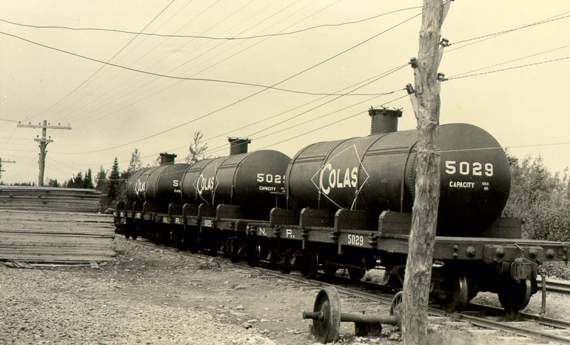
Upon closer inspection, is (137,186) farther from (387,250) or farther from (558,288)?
(387,250)

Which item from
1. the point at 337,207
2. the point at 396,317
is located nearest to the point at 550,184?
the point at 337,207

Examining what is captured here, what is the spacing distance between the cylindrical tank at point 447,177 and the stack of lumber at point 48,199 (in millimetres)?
7424

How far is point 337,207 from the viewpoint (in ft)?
46.3

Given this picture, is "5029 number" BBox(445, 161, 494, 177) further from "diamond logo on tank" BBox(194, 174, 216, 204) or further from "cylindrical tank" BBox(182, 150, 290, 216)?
"diamond logo on tank" BBox(194, 174, 216, 204)

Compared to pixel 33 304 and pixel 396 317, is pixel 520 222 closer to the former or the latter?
pixel 396 317

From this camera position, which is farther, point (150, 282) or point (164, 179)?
point (164, 179)

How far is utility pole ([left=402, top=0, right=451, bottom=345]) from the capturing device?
746cm

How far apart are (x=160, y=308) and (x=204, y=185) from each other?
11813mm

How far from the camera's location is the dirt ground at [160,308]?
27.3 ft

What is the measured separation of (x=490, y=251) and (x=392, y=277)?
9.21 ft

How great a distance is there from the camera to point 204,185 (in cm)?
2230

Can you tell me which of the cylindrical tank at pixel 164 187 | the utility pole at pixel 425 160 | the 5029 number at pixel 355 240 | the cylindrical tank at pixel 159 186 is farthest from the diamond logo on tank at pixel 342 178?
the cylindrical tank at pixel 159 186

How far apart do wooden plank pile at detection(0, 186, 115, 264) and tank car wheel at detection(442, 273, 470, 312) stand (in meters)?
9.30

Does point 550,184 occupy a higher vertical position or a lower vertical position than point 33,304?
higher
